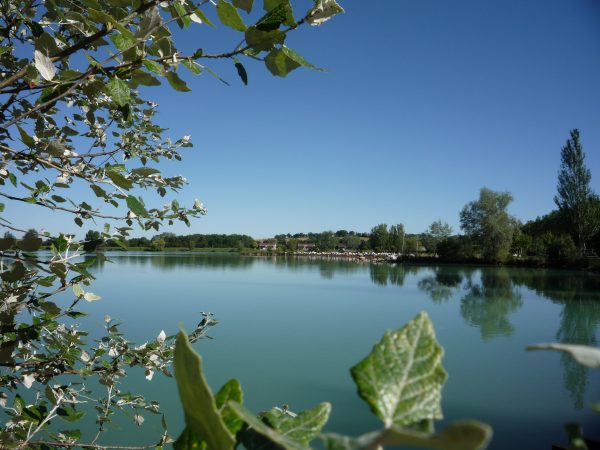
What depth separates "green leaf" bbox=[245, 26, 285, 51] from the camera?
86cm

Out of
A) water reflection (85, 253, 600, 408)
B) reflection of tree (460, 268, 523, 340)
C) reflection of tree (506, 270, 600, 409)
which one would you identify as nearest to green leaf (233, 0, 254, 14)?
reflection of tree (506, 270, 600, 409)

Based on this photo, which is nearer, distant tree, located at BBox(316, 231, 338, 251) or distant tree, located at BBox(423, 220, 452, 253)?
distant tree, located at BBox(423, 220, 452, 253)

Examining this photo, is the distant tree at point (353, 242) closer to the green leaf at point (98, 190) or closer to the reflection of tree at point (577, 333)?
the reflection of tree at point (577, 333)

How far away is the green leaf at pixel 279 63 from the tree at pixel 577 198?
48.8 metres

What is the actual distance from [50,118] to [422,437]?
2.19 metres

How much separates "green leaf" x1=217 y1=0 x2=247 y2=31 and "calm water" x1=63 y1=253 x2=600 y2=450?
78cm

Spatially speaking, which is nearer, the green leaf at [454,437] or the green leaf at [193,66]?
the green leaf at [454,437]

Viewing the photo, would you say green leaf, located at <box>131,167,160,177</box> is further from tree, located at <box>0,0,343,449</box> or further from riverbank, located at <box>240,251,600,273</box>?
riverbank, located at <box>240,251,600,273</box>

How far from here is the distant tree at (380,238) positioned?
87.6 meters

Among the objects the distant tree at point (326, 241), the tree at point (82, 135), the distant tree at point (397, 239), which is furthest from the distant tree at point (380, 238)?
the tree at point (82, 135)

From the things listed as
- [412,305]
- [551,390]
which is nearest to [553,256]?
[412,305]

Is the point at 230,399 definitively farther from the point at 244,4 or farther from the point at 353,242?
the point at 353,242

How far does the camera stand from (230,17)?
869mm

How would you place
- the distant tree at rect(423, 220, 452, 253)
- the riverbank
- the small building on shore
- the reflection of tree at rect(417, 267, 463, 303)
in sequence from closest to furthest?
the reflection of tree at rect(417, 267, 463, 303), the riverbank, the distant tree at rect(423, 220, 452, 253), the small building on shore
